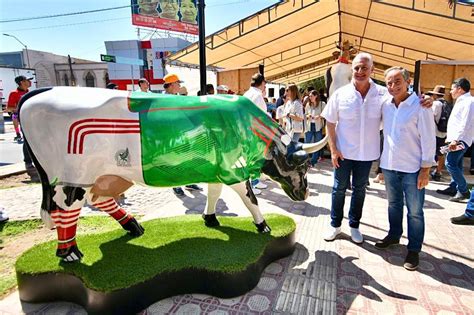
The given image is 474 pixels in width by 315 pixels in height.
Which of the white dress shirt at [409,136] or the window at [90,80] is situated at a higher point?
the window at [90,80]

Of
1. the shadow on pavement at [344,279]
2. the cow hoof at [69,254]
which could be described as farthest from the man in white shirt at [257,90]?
the cow hoof at [69,254]

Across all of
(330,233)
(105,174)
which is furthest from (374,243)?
(105,174)

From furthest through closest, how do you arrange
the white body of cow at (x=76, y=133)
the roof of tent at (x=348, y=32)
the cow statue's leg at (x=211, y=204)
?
the roof of tent at (x=348, y=32)
the cow statue's leg at (x=211, y=204)
the white body of cow at (x=76, y=133)

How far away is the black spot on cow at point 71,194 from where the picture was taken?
2161mm

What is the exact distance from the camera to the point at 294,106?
6039mm

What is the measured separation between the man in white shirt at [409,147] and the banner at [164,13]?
17.6m

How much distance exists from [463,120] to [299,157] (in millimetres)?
2868

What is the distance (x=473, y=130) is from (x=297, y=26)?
5427mm

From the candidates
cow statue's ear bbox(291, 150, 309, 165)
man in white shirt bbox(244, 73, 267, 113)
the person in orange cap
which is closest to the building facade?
the person in orange cap

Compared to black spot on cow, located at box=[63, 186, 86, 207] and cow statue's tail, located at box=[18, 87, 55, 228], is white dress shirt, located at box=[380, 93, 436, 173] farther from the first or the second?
cow statue's tail, located at box=[18, 87, 55, 228]

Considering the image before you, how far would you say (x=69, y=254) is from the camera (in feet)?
7.53

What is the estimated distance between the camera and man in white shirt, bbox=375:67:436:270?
254cm

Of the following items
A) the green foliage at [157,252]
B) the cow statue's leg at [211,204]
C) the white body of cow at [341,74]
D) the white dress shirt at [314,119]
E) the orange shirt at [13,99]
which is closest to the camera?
the green foliage at [157,252]

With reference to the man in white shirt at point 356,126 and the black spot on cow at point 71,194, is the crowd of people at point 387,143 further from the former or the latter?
the black spot on cow at point 71,194
